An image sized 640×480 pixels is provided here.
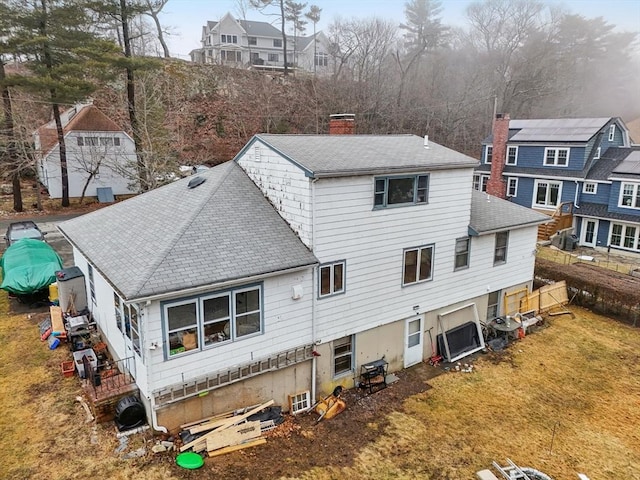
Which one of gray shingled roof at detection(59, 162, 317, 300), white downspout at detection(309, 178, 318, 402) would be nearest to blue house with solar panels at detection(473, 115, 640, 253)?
white downspout at detection(309, 178, 318, 402)

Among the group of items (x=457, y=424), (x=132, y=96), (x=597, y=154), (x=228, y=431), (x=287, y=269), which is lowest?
(x=457, y=424)

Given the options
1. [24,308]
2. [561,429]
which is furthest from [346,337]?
[24,308]

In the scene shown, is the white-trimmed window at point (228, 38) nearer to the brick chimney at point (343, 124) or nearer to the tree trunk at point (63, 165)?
the tree trunk at point (63, 165)

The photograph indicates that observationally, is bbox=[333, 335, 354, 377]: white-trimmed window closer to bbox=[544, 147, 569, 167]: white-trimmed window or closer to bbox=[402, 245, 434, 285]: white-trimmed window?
bbox=[402, 245, 434, 285]: white-trimmed window

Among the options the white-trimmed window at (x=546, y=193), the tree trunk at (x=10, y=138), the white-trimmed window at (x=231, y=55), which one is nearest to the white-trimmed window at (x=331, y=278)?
the white-trimmed window at (x=546, y=193)

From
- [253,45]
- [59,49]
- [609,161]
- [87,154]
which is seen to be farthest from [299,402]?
[253,45]

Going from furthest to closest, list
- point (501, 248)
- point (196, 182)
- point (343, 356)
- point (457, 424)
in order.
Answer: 1. point (501, 248)
2. point (196, 182)
3. point (343, 356)
4. point (457, 424)

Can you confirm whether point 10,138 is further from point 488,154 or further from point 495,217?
point 488,154
